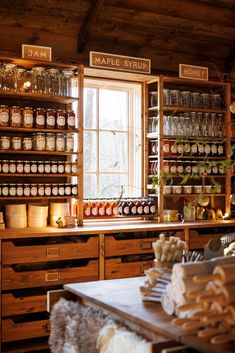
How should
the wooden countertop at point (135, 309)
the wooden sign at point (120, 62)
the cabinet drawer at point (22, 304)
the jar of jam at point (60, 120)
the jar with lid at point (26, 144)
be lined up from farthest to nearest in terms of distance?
the wooden sign at point (120, 62) < the jar of jam at point (60, 120) < the jar with lid at point (26, 144) < the cabinet drawer at point (22, 304) < the wooden countertop at point (135, 309)

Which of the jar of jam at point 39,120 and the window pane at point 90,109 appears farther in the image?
the window pane at point 90,109

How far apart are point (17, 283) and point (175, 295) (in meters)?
2.12

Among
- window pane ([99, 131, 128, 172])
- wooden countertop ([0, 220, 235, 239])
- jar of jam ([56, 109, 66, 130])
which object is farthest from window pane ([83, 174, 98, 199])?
jar of jam ([56, 109, 66, 130])

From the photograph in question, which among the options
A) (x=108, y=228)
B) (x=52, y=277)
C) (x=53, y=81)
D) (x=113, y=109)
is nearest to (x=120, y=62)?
(x=113, y=109)

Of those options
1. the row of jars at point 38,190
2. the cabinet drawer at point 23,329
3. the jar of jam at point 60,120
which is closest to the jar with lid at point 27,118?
the jar of jam at point 60,120

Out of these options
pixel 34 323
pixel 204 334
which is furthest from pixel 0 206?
pixel 204 334

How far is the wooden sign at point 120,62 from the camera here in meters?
4.33

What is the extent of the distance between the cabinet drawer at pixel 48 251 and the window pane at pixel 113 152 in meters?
1.11

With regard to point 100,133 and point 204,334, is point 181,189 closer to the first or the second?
point 100,133

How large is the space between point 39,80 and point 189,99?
5.06ft

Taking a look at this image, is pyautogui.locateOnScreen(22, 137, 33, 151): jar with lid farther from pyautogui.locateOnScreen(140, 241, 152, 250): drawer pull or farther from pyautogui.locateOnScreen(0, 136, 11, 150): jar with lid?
pyautogui.locateOnScreen(140, 241, 152, 250): drawer pull

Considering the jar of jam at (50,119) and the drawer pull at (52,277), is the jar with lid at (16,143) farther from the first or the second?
the drawer pull at (52,277)

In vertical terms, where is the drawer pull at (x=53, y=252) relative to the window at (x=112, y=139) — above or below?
below

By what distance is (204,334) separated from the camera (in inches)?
59.2
